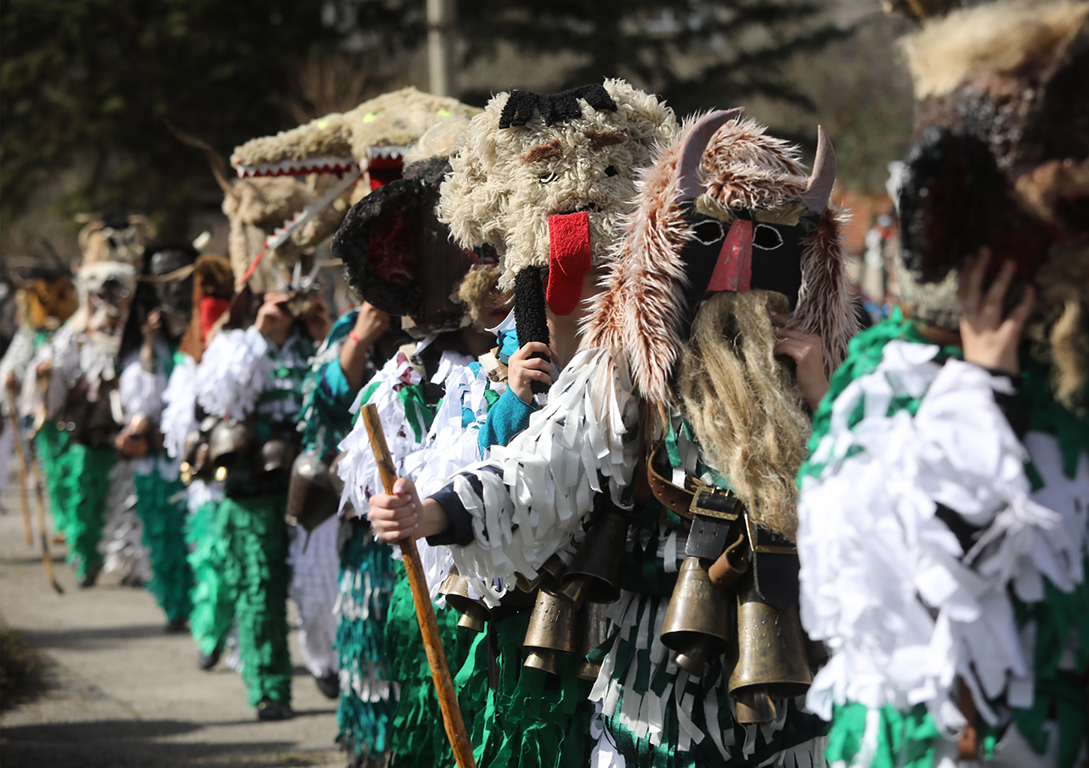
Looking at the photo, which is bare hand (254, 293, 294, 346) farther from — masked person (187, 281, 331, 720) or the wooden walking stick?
the wooden walking stick

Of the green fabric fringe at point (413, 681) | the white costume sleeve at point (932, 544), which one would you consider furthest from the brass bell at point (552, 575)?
the green fabric fringe at point (413, 681)

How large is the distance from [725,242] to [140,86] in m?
17.8

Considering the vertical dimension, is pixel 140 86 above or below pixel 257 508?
above

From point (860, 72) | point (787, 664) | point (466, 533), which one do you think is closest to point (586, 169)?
point (466, 533)

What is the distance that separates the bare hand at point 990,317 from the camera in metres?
1.66

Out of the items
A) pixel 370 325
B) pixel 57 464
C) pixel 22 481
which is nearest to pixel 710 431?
pixel 370 325

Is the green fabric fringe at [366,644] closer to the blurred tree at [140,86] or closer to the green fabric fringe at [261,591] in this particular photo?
the green fabric fringe at [261,591]

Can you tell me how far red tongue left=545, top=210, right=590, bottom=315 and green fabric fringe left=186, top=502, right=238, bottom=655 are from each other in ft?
10.5

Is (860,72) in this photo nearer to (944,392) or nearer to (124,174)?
(124,174)

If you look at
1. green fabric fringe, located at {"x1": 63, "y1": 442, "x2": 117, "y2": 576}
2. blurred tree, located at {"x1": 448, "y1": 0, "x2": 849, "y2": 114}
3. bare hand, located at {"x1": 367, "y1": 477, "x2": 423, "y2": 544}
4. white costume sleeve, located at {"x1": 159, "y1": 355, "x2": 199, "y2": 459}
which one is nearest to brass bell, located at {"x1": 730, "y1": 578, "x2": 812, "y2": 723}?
bare hand, located at {"x1": 367, "y1": 477, "x2": 423, "y2": 544}

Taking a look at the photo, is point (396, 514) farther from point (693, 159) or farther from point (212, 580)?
point (212, 580)

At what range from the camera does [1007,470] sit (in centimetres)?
160

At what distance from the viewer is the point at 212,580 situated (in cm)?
567

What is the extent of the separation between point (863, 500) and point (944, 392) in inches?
7.4
